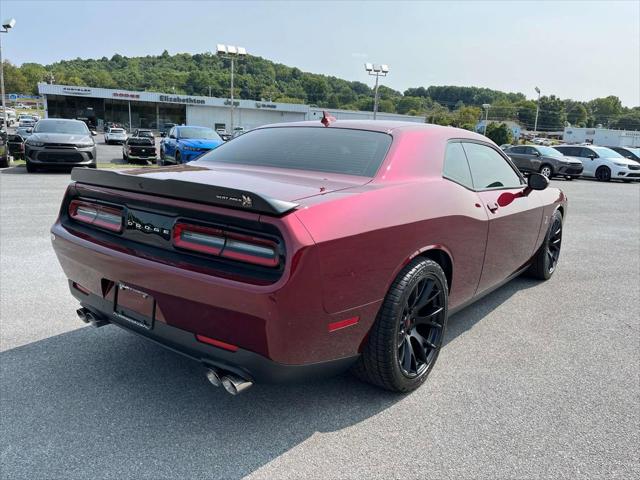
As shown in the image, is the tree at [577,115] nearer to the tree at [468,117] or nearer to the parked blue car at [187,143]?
the tree at [468,117]

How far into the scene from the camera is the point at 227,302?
2139mm

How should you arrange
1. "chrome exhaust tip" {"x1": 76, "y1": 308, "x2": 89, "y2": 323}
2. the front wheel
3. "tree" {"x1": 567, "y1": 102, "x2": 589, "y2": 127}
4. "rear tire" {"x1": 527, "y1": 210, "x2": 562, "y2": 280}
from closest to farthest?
the front wheel
"chrome exhaust tip" {"x1": 76, "y1": 308, "x2": 89, "y2": 323}
"rear tire" {"x1": 527, "y1": 210, "x2": 562, "y2": 280}
"tree" {"x1": 567, "y1": 102, "x2": 589, "y2": 127}

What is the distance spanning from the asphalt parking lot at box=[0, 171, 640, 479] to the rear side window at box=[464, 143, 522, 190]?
3.71 feet

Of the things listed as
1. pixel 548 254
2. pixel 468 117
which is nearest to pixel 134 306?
pixel 548 254

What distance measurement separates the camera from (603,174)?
22.8 metres

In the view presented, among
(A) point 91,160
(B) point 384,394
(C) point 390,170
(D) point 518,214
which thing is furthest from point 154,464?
(A) point 91,160

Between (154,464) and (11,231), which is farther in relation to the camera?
(11,231)

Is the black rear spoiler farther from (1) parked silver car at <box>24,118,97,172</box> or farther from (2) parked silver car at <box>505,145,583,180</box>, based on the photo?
(2) parked silver car at <box>505,145,583,180</box>

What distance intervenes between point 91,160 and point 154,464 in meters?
13.3

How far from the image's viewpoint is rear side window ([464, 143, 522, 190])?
12.1 ft

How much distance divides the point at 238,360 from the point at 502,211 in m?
2.44

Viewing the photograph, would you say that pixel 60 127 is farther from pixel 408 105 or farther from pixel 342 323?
pixel 408 105

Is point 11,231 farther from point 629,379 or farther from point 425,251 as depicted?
point 629,379

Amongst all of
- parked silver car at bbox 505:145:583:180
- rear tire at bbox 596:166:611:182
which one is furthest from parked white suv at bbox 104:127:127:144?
rear tire at bbox 596:166:611:182
